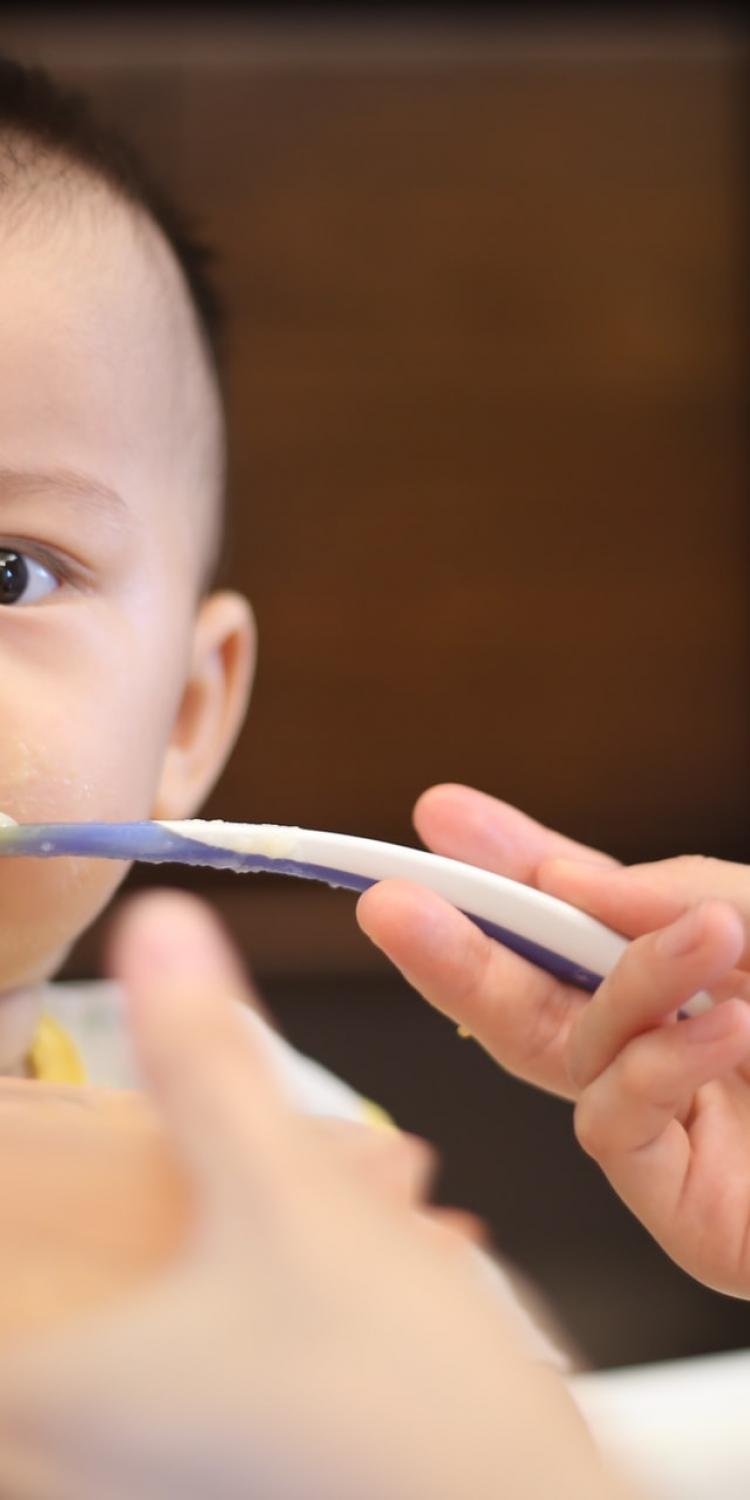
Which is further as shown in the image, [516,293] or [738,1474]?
[516,293]

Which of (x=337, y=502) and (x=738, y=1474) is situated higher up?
(x=337, y=502)

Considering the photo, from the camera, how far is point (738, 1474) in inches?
18.0

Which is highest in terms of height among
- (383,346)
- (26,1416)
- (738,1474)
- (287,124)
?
(287,124)

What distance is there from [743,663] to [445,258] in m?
0.38

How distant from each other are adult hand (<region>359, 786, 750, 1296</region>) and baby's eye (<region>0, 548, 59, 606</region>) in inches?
5.0

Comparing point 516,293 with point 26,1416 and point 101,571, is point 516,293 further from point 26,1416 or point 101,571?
point 26,1416

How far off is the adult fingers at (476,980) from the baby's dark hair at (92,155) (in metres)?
0.25

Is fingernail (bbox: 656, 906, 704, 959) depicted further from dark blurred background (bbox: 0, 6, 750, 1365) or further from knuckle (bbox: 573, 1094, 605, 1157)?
dark blurred background (bbox: 0, 6, 750, 1365)

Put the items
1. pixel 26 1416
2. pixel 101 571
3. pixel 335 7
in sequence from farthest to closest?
pixel 335 7, pixel 101 571, pixel 26 1416

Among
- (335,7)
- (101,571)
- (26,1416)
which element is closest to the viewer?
(26,1416)

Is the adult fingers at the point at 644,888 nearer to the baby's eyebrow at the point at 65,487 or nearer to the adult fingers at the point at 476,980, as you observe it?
the adult fingers at the point at 476,980

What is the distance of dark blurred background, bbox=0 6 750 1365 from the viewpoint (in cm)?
112

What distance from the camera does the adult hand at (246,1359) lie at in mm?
219

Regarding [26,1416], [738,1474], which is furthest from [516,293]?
[26,1416]
